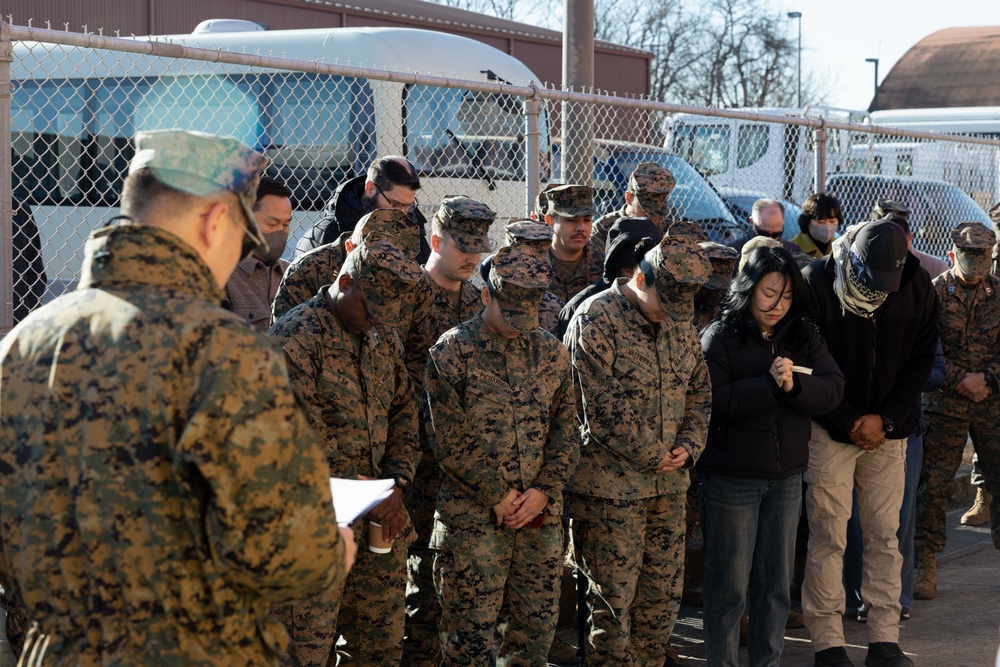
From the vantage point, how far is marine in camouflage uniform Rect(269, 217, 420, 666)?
12.6 feet

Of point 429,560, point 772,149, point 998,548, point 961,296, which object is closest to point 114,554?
point 429,560

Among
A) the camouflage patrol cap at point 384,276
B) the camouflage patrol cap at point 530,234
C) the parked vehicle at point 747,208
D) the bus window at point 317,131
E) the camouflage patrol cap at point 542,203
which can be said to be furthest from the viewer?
the parked vehicle at point 747,208

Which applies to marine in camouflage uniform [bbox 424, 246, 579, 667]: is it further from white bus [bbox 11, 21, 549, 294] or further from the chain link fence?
white bus [bbox 11, 21, 549, 294]

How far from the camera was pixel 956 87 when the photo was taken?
30453mm

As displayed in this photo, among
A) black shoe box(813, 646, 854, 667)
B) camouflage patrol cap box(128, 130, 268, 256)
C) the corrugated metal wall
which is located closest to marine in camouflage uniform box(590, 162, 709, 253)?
black shoe box(813, 646, 854, 667)

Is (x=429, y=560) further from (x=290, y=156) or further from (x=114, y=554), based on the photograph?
(x=290, y=156)

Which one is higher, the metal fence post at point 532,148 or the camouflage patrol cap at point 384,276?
the metal fence post at point 532,148

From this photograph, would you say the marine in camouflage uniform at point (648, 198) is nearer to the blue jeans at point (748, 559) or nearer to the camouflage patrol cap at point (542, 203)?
the camouflage patrol cap at point (542, 203)

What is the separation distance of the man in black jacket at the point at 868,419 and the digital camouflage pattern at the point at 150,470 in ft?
11.3

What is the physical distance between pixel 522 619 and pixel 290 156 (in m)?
4.69

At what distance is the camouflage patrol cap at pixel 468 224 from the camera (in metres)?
4.87

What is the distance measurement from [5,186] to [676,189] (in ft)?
21.4

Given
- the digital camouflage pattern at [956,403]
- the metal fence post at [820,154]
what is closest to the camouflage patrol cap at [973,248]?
the digital camouflage pattern at [956,403]

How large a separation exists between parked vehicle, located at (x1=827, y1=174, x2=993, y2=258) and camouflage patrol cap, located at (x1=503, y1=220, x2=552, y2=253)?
615cm
